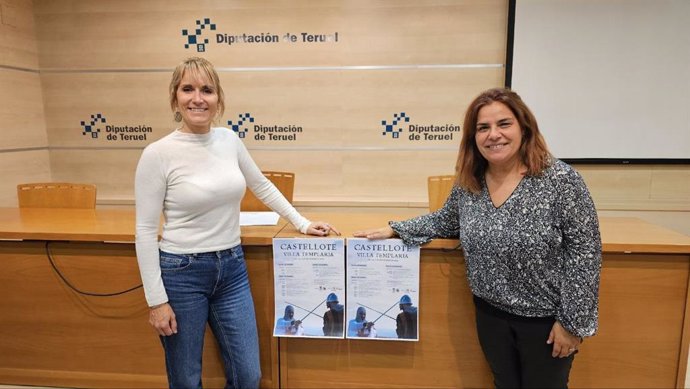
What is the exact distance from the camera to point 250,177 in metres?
1.77

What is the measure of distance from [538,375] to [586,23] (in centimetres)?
297

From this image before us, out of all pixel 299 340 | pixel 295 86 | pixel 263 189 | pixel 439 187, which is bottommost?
pixel 299 340

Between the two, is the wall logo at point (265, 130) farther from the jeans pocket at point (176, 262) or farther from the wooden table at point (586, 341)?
the jeans pocket at point (176, 262)

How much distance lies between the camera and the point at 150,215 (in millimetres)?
1425

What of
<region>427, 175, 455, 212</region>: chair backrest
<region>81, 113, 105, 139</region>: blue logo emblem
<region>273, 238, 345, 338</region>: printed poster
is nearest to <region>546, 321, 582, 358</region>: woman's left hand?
<region>273, 238, 345, 338</region>: printed poster

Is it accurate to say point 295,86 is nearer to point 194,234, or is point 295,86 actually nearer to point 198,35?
point 198,35

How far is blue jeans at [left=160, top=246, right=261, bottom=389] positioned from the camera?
151 centimetres

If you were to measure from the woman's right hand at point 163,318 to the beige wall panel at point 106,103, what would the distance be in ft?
8.54

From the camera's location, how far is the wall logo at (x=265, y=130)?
368cm

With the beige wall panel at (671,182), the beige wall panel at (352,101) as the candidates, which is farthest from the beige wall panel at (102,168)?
the beige wall panel at (671,182)

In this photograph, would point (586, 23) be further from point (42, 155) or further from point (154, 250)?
point (42, 155)

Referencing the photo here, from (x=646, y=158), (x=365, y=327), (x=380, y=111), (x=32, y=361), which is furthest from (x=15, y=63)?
(x=646, y=158)

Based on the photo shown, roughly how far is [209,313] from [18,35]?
339cm

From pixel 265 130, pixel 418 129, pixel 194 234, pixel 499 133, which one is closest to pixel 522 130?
pixel 499 133
